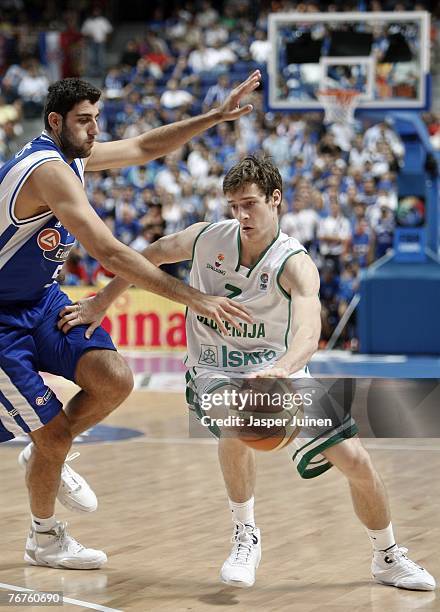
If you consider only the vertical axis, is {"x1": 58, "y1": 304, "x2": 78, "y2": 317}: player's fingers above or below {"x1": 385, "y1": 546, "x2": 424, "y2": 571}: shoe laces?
above

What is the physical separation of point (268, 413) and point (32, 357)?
132 cm

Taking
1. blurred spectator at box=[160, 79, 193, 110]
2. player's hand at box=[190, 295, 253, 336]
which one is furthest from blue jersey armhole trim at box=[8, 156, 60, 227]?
blurred spectator at box=[160, 79, 193, 110]

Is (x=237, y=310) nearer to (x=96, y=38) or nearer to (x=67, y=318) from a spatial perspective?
(x=67, y=318)

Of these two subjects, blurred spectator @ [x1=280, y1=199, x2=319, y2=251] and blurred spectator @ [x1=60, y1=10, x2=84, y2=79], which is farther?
blurred spectator @ [x1=60, y1=10, x2=84, y2=79]

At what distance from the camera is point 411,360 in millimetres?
12922

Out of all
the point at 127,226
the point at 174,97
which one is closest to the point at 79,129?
the point at 127,226

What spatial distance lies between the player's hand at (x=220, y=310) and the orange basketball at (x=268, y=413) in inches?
11.4

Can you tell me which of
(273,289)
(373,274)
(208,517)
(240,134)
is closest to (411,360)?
(373,274)

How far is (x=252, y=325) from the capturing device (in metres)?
4.80

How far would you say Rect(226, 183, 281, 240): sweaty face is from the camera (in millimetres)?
4613

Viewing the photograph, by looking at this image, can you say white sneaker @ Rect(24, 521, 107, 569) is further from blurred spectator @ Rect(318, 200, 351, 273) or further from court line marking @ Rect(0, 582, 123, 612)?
blurred spectator @ Rect(318, 200, 351, 273)

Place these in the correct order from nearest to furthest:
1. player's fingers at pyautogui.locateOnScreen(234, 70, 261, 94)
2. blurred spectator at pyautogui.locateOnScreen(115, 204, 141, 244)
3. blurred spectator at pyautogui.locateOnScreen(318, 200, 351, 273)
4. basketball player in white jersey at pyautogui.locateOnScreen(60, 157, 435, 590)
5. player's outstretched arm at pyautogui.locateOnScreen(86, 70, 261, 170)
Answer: basketball player in white jersey at pyautogui.locateOnScreen(60, 157, 435, 590), player's fingers at pyautogui.locateOnScreen(234, 70, 261, 94), player's outstretched arm at pyautogui.locateOnScreen(86, 70, 261, 170), blurred spectator at pyautogui.locateOnScreen(318, 200, 351, 273), blurred spectator at pyautogui.locateOnScreen(115, 204, 141, 244)

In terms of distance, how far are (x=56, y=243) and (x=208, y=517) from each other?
1982mm

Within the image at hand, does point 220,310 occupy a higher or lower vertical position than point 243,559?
higher
